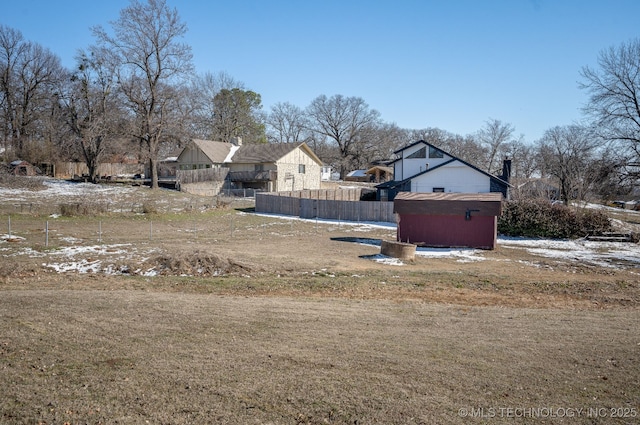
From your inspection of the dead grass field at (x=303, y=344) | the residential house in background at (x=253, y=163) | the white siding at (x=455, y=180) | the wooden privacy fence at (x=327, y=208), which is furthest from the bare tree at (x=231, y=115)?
the dead grass field at (x=303, y=344)

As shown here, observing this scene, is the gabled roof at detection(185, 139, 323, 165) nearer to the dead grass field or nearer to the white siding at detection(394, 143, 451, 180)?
the white siding at detection(394, 143, 451, 180)

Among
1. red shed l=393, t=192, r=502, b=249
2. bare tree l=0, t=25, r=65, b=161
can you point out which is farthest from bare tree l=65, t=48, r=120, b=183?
red shed l=393, t=192, r=502, b=249

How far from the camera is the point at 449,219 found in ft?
88.3

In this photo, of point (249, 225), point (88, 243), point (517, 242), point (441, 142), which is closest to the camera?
point (88, 243)

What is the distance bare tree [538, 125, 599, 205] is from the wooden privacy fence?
54.0 feet

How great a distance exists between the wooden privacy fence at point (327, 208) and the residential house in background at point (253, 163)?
1507 cm

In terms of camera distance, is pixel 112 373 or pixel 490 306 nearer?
pixel 112 373

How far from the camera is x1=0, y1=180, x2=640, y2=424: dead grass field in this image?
5.86 metres

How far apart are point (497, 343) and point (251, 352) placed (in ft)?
15.2

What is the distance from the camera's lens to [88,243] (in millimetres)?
20844

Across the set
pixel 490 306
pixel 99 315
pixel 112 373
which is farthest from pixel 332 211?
pixel 112 373

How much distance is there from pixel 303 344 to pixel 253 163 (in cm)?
5273

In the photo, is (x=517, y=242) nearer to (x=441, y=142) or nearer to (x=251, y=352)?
(x=251, y=352)

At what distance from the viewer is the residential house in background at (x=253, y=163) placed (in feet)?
192
